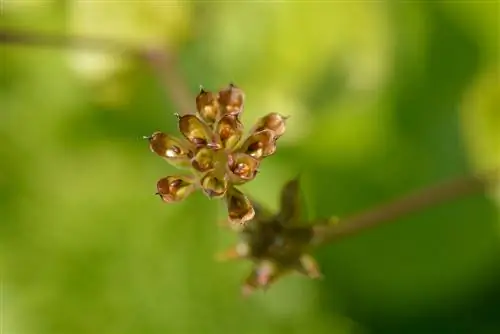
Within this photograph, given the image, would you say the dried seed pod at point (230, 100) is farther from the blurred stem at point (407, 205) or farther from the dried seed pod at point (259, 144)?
the blurred stem at point (407, 205)

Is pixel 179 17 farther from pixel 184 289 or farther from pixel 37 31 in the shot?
pixel 184 289

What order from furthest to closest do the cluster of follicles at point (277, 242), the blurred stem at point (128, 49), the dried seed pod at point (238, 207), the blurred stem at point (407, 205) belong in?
the blurred stem at point (128, 49) → the blurred stem at point (407, 205) → the cluster of follicles at point (277, 242) → the dried seed pod at point (238, 207)

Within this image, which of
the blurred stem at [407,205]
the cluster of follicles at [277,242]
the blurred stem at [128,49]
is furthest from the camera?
the blurred stem at [128,49]

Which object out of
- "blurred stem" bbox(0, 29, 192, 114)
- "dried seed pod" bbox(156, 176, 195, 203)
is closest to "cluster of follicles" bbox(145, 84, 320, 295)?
"dried seed pod" bbox(156, 176, 195, 203)

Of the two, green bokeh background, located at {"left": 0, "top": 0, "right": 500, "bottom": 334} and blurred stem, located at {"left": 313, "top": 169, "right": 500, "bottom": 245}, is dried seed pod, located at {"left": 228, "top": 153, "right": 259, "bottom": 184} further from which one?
green bokeh background, located at {"left": 0, "top": 0, "right": 500, "bottom": 334}

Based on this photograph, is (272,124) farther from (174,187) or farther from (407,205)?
(407,205)

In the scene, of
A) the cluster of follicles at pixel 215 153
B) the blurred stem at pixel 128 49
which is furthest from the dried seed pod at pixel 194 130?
the blurred stem at pixel 128 49

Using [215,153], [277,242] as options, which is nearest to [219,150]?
[215,153]
